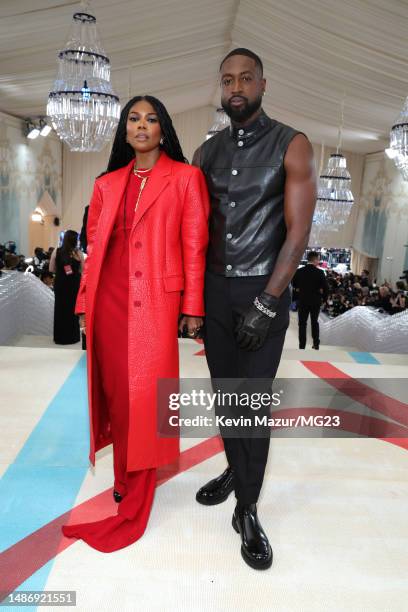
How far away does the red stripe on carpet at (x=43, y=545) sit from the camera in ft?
5.18

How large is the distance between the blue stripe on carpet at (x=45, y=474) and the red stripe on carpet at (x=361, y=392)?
5.40 ft

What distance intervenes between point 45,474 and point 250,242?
1308mm

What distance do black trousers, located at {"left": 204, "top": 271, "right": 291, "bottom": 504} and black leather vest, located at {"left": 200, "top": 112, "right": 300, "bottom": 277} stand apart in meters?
0.06

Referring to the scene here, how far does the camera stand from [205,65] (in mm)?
10805

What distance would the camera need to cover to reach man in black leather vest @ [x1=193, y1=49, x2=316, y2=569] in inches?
62.0

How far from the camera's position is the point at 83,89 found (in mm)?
4809

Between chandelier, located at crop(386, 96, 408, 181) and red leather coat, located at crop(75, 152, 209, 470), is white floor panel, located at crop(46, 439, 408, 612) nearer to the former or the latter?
red leather coat, located at crop(75, 152, 209, 470)

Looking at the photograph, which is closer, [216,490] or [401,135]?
[216,490]

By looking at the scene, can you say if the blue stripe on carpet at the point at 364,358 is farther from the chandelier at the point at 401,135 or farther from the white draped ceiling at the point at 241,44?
the white draped ceiling at the point at 241,44

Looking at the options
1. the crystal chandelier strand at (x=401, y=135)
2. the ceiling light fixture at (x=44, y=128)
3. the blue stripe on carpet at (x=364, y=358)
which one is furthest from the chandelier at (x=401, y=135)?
the ceiling light fixture at (x=44, y=128)

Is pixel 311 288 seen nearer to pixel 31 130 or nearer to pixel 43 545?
pixel 43 545

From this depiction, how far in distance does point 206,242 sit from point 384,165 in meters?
15.2

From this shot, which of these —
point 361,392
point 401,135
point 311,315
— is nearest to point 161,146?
point 361,392

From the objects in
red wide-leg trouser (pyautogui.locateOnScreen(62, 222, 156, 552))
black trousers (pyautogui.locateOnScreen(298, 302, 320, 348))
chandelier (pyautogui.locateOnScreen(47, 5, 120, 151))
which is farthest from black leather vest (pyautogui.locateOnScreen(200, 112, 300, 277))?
black trousers (pyautogui.locateOnScreen(298, 302, 320, 348))
